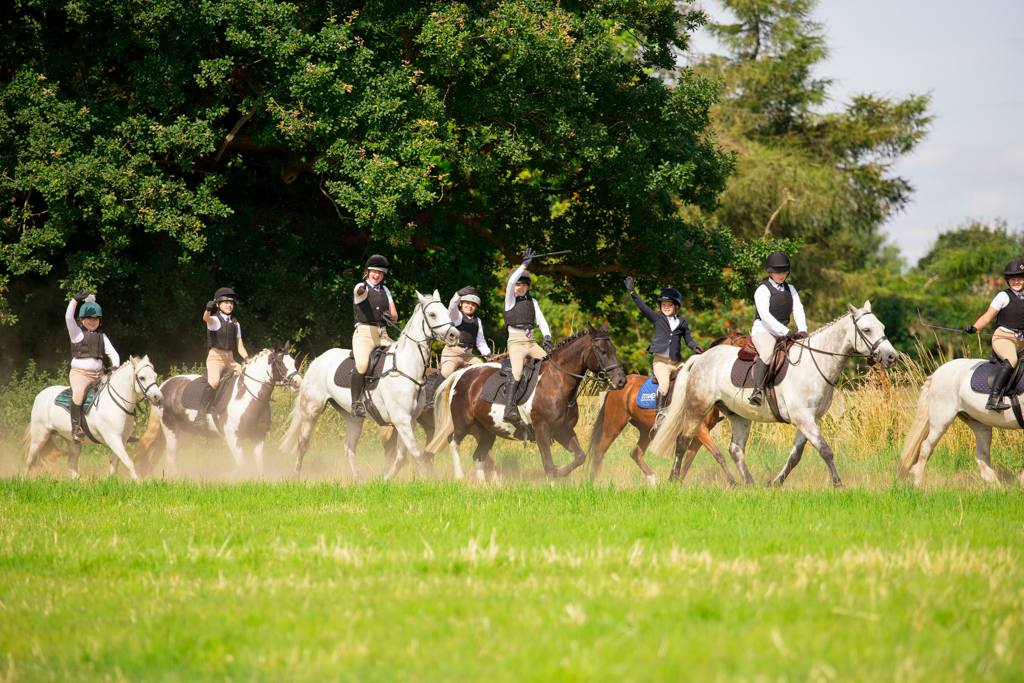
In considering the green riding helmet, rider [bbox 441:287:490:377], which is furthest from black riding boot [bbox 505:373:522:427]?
the green riding helmet

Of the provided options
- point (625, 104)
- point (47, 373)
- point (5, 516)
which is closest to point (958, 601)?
point (5, 516)

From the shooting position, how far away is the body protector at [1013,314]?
10.1 m

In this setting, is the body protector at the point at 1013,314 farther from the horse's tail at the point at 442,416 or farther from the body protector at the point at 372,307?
the body protector at the point at 372,307

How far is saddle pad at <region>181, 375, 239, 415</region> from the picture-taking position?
1339cm

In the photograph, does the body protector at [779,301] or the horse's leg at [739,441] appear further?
the horse's leg at [739,441]

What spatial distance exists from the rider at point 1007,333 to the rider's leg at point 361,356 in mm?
7847

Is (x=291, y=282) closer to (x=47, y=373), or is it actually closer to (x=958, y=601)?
(x=47, y=373)

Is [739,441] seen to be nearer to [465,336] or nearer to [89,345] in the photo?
[465,336]

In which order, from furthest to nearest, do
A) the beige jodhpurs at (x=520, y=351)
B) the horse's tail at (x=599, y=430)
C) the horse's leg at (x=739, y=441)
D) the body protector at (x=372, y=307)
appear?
the horse's tail at (x=599, y=430)
the body protector at (x=372, y=307)
the beige jodhpurs at (x=520, y=351)
the horse's leg at (x=739, y=441)

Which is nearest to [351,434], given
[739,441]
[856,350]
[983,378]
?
[739,441]

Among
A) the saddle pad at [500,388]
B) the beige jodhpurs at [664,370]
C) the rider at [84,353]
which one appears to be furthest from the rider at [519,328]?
the rider at [84,353]

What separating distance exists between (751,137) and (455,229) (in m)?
20.2

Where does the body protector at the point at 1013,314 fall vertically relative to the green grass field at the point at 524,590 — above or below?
above

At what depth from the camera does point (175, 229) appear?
16484 millimetres
